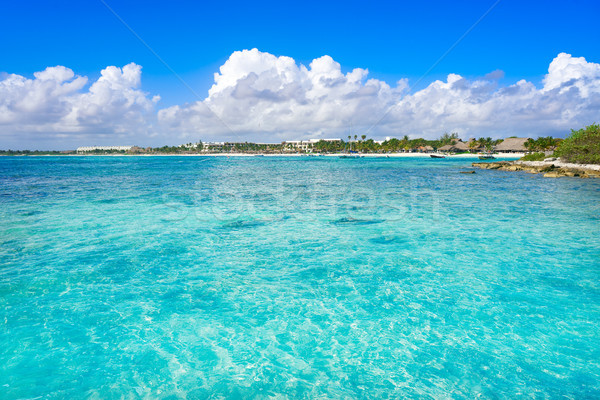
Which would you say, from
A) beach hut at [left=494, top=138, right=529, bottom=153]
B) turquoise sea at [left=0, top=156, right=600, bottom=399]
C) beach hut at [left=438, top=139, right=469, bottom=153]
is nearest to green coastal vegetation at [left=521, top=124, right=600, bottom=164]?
turquoise sea at [left=0, top=156, right=600, bottom=399]

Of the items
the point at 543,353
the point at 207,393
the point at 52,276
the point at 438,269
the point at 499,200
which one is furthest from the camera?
the point at 499,200

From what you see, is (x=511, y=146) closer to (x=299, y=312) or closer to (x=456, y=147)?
(x=456, y=147)

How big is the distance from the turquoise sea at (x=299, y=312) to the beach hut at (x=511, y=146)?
548 ft

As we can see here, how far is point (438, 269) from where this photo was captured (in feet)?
37.9

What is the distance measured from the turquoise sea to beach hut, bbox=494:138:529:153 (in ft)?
548

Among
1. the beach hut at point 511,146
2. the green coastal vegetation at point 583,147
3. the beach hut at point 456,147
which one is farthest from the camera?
the beach hut at point 456,147

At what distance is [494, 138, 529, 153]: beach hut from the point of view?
158 m

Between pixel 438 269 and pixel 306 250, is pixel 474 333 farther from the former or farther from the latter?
pixel 306 250

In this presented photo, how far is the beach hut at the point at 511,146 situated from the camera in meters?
158

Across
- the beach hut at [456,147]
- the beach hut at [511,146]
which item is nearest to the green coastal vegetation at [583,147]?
the beach hut at [511,146]

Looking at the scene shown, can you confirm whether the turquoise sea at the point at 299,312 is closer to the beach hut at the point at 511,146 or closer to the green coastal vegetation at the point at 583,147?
the green coastal vegetation at the point at 583,147

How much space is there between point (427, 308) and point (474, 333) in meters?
1.32

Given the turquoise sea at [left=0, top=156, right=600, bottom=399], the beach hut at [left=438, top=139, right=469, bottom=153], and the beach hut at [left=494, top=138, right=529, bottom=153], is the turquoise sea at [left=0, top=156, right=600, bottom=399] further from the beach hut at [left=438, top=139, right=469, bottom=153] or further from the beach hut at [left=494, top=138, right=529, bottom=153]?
the beach hut at [left=438, top=139, right=469, bottom=153]

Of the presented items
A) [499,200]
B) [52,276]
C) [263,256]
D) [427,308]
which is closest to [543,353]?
[427,308]
